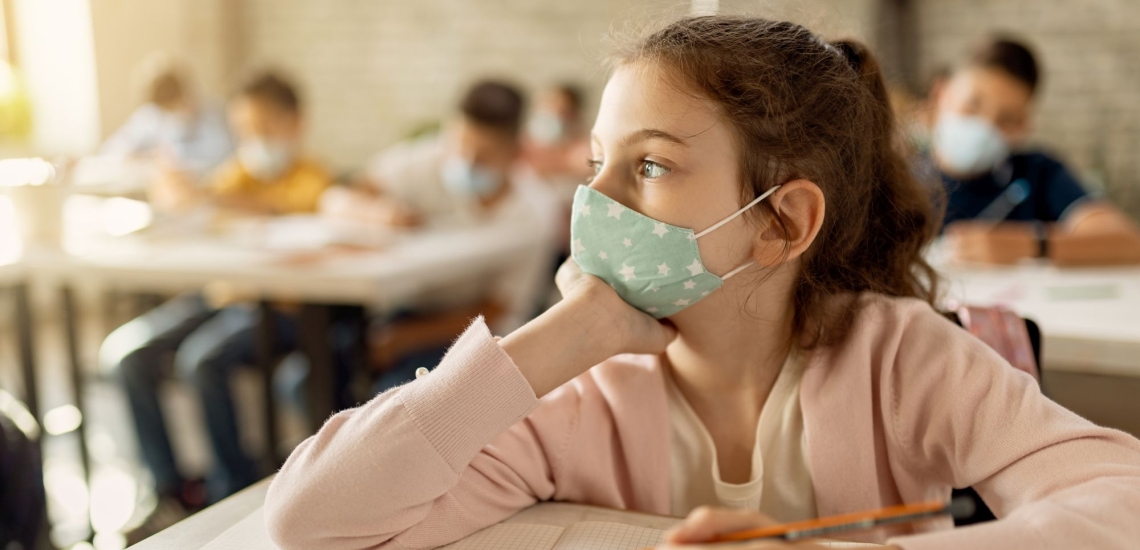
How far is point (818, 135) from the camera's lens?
919 millimetres

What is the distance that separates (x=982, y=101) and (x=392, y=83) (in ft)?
15.3

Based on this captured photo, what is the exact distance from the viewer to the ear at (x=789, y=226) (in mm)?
915

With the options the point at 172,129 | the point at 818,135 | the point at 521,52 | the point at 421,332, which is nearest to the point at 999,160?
the point at 421,332

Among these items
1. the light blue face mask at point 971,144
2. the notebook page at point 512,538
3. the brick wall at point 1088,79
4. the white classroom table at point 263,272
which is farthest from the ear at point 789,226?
the brick wall at point 1088,79

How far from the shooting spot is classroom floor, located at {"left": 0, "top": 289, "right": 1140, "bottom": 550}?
5.01ft

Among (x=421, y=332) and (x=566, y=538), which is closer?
(x=566, y=538)

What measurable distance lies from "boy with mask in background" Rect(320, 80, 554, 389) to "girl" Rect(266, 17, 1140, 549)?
1.56 meters

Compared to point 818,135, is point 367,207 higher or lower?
lower

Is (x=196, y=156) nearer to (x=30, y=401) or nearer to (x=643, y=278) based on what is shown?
(x=30, y=401)

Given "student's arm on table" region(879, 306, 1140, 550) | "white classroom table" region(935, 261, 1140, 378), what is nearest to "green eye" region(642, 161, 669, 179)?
"student's arm on table" region(879, 306, 1140, 550)

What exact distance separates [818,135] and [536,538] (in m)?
0.48

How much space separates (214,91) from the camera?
6477mm

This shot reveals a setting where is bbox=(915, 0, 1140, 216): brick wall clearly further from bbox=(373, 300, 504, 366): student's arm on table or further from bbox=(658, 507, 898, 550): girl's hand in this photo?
bbox=(658, 507, 898, 550): girl's hand

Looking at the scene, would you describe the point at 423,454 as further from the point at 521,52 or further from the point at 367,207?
the point at 521,52
